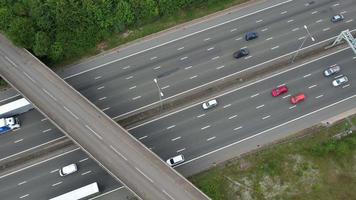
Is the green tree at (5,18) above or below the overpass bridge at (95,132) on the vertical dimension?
above

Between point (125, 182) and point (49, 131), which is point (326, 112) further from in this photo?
point (49, 131)

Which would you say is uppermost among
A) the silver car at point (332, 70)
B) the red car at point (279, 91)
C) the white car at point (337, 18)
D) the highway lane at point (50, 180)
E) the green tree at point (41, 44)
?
the green tree at point (41, 44)

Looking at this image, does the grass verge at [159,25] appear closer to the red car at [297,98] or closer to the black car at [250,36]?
the black car at [250,36]

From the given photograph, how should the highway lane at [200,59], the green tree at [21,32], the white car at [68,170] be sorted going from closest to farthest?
the white car at [68,170]
the green tree at [21,32]
the highway lane at [200,59]

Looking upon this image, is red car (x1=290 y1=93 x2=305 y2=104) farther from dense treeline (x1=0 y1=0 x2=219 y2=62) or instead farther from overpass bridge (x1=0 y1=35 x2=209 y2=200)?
dense treeline (x1=0 y1=0 x2=219 y2=62)

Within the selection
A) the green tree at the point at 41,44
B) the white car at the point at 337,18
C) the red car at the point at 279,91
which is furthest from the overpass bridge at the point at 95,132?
the white car at the point at 337,18

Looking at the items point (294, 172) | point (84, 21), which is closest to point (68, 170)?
point (84, 21)

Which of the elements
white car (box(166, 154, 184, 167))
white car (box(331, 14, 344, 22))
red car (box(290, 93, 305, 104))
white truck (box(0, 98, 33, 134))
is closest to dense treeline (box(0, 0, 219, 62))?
white truck (box(0, 98, 33, 134))

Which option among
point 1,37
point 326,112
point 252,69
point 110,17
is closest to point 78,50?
point 110,17

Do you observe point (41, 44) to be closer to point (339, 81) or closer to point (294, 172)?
point (294, 172)
